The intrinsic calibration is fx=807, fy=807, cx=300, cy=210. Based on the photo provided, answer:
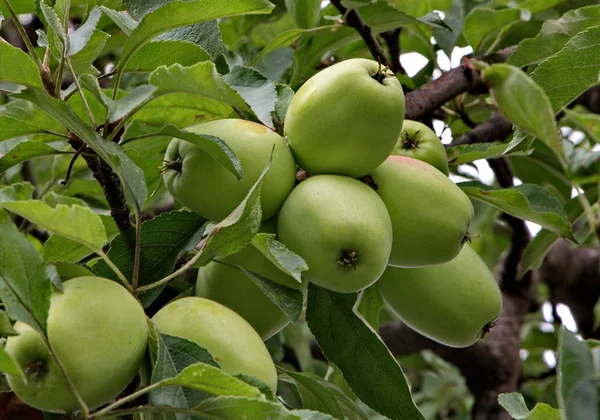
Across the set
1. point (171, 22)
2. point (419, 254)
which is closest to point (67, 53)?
point (171, 22)

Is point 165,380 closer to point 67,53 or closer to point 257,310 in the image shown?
point 257,310

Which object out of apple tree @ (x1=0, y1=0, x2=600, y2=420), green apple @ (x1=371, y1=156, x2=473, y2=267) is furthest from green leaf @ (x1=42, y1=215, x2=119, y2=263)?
green apple @ (x1=371, y1=156, x2=473, y2=267)

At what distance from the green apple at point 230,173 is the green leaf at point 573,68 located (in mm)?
307

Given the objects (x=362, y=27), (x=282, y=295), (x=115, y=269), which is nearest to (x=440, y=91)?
(x=362, y=27)

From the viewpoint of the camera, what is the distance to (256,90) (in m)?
0.90

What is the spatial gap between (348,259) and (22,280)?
12.2 inches

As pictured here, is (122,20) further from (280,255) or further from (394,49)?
(394,49)

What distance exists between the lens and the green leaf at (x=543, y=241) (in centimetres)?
139

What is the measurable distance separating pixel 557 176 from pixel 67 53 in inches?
47.9

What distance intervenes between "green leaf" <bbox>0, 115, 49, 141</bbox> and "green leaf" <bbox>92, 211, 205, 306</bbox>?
16cm

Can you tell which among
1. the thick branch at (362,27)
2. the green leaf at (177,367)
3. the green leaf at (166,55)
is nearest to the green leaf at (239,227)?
the green leaf at (177,367)

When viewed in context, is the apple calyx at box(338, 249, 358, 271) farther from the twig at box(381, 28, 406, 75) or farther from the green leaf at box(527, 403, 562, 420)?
the twig at box(381, 28, 406, 75)

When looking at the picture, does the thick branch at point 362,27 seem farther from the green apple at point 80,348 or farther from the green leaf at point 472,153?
the green apple at point 80,348

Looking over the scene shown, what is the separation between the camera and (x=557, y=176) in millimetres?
1752
